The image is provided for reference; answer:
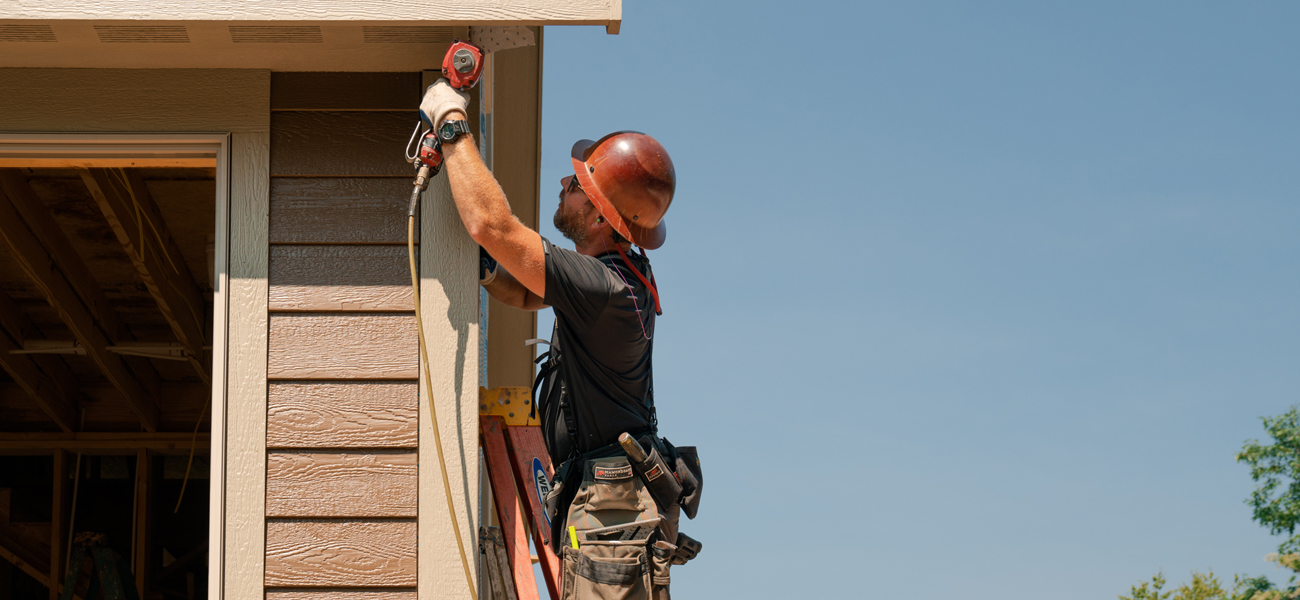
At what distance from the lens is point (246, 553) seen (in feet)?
9.11

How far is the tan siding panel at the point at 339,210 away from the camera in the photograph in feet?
9.54

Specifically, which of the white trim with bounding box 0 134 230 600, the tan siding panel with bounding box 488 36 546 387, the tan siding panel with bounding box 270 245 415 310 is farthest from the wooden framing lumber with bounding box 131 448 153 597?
the tan siding panel with bounding box 270 245 415 310

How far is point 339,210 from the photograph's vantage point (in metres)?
2.92

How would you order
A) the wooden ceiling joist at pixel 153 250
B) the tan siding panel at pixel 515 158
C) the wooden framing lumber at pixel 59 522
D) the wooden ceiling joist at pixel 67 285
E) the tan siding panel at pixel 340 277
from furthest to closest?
the wooden framing lumber at pixel 59 522
the wooden ceiling joist at pixel 67 285
the wooden ceiling joist at pixel 153 250
the tan siding panel at pixel 515 158
the tan siding panel at pixel 340 277

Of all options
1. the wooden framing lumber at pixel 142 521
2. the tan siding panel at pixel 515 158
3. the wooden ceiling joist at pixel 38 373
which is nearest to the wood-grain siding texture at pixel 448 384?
the tan siding panel at pixel 515 158

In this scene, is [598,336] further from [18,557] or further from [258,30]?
[18,557]

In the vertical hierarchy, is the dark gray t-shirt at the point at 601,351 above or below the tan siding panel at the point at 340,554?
above

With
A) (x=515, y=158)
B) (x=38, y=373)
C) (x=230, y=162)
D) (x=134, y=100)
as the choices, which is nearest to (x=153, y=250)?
(x=38, y=373)

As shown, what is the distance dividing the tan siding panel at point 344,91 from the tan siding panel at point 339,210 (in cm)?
20

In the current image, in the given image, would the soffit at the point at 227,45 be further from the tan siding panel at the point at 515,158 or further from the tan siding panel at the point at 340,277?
the tan siding panel at the point at 515,158

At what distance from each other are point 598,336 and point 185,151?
119cm

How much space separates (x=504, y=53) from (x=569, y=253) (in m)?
1.66

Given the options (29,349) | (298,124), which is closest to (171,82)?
(298,124)

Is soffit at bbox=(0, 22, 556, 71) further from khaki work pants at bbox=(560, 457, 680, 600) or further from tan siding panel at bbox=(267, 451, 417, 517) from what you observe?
khaki work pants at bbox=(560, 457, 680, 600)
